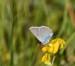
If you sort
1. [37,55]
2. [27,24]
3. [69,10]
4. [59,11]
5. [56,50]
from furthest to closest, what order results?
[59,11] < [27,24] < [69,10] < [37,55] < [56,50]

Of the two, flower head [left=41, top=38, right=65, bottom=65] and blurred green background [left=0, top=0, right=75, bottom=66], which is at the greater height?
flower head [left=41, top=38, right=65, bottom=65]

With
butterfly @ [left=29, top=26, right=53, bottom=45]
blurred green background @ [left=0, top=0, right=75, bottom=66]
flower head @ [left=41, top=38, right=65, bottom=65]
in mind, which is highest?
butterfly @ [left=29, top=26, right=53, bottom=45]

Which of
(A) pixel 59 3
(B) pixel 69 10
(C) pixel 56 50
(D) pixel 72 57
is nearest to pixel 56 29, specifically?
(B) pixel 69 10

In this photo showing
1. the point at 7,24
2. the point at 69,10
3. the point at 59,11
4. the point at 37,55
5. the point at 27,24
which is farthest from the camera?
the point at 59,11

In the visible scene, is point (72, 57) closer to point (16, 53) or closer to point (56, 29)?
point (16, 53)

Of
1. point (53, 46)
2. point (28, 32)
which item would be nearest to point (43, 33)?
point (53, 46)

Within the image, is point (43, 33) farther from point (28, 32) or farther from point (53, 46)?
point (28, 32)
